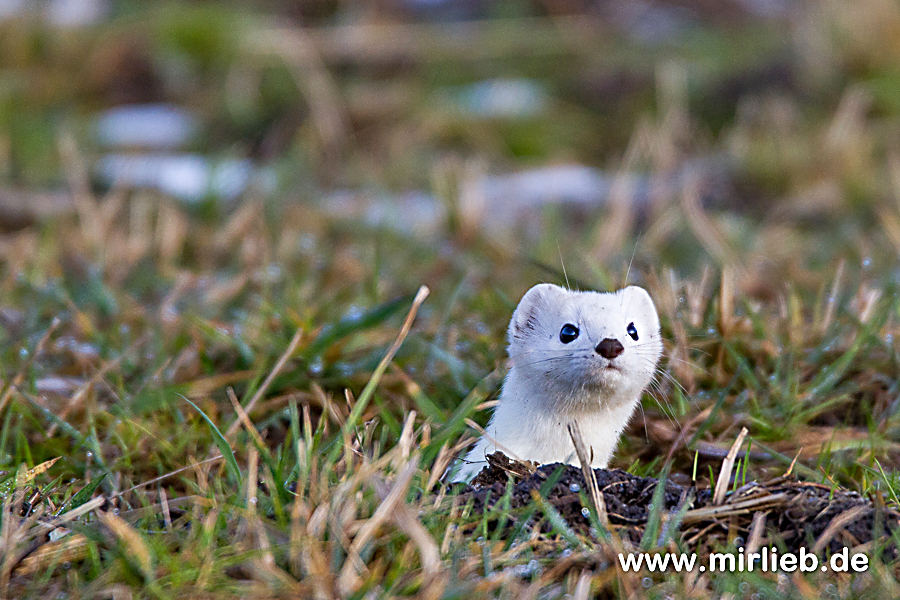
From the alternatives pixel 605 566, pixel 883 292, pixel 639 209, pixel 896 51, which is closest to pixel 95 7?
pixel 639 209

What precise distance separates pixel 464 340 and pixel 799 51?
5057 millimetres

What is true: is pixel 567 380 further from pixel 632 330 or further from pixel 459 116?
pixel 459 116

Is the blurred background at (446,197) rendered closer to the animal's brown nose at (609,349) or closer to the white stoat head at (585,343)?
the white stoat head at (585,343)

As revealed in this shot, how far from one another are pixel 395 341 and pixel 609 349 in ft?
2.60

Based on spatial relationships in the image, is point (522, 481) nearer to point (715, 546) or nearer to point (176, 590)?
point (715, 546)

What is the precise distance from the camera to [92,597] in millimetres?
1734

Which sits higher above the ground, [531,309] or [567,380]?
[531,309]

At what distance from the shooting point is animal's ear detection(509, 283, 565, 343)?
90.4 inches

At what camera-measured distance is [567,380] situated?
2180mm

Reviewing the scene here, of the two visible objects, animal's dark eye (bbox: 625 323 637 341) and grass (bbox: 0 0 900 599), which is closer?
grass (bbox: 0 0 900 599)

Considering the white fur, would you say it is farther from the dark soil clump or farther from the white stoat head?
the dark soil clump

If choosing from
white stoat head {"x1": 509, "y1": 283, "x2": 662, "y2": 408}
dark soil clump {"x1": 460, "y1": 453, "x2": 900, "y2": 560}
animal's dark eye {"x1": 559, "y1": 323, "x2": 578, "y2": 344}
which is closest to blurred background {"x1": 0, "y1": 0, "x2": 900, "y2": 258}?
white stoat head {"x1": 509, "y1": 283, "x2": 662, "y2": 408}

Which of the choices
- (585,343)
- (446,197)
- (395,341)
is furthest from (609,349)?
(446,197)

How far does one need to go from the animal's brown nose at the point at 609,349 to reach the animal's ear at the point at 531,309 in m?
0.20
